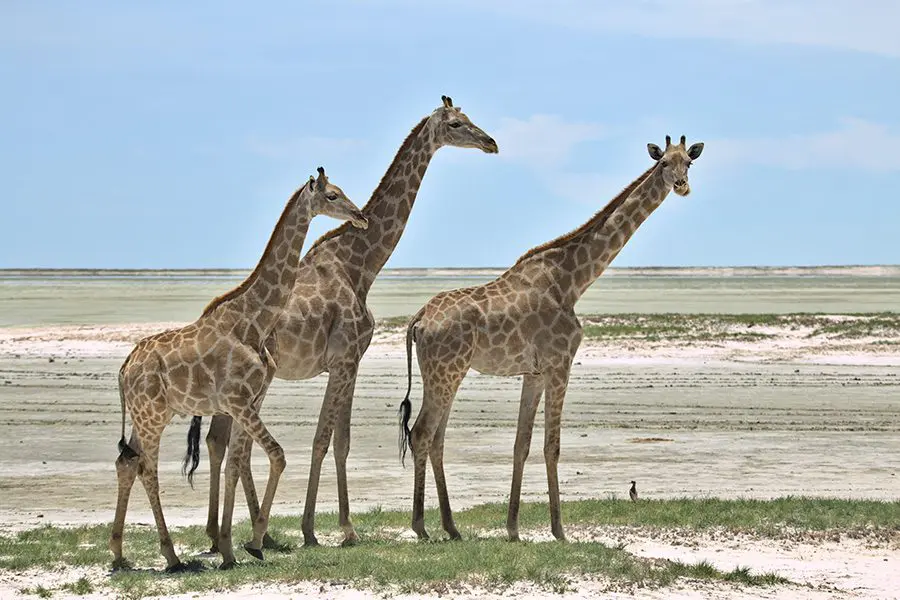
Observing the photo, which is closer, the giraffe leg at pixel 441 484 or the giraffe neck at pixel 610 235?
the giraffe leg at pixel 441 484

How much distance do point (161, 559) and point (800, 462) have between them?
9.52 m

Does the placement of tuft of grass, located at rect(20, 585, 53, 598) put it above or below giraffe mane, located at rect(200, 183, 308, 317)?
below

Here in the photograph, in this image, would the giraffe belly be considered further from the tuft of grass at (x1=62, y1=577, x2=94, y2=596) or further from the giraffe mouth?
the tuft of grass at (x1=62, y1=577, x2=94, y2=596)

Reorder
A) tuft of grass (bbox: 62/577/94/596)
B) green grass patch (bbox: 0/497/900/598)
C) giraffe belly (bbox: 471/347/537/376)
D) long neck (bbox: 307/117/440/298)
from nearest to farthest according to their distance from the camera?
green grass patch (bbox: 0/497/900/598), tuft of grass (bbox: 62/577/94/596), giraffe belly (bbox: 471/347/537/376), long neck (bbox: 307/117/440/298)

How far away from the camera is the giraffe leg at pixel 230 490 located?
10469 millimetres

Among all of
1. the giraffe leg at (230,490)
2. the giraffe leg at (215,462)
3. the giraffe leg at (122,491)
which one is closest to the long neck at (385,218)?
the giraffe leg at (215,462)

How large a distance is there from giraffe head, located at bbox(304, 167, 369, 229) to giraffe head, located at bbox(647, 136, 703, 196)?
10.4 feet

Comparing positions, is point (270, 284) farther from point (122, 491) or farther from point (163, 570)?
point (163, 570)

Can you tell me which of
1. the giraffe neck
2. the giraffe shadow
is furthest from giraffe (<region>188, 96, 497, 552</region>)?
the giraffe neck

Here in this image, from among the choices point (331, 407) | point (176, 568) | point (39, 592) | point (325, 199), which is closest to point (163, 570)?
point (176, 568)

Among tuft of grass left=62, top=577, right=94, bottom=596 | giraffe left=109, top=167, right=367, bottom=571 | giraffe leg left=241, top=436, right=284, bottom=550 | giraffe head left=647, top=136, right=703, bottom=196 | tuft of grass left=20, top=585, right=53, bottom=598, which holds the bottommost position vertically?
tuft of grass left=20, top=585, right=53, bottom=598

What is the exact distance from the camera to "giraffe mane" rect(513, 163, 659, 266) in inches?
496

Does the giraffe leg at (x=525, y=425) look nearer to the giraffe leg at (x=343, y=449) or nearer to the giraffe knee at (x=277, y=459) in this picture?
the giraffe leg at (x=343, y=449)

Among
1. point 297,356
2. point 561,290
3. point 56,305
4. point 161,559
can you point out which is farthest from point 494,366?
point 56,305
